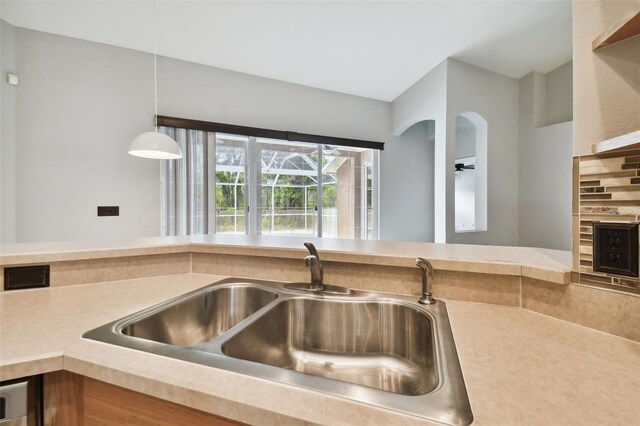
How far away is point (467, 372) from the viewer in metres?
0.52

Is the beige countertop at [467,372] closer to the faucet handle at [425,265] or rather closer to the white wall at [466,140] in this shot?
the faucet handle at [425,265]

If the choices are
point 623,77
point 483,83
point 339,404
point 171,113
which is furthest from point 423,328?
point 483,83

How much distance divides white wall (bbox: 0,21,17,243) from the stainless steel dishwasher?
9.53 ft

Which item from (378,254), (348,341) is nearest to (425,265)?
(378,254)

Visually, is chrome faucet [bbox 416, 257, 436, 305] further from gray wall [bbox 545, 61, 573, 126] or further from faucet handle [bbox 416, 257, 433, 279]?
gray wall [bbox 545, 61, 573, 126]

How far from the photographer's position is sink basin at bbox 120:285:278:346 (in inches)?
33.2

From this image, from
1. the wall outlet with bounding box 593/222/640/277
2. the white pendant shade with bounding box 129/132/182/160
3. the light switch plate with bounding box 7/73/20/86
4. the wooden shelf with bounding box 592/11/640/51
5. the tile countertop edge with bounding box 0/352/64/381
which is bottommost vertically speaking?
the tile countertop edge with bounding box 0/352/64/381

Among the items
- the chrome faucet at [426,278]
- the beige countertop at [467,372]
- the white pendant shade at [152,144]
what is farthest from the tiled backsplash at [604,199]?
the white pendant shade at [152,144]

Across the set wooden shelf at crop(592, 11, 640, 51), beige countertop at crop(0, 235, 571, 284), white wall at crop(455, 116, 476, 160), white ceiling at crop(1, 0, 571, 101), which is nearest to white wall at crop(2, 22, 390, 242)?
white ceiling at crop(1, 0, 571, 101)

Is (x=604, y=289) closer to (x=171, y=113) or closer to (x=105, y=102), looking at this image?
(x=171, y=113)

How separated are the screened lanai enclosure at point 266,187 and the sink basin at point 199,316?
249 cm

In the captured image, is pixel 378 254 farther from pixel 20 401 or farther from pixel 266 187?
pixel 266 187

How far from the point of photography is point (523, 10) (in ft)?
9.53

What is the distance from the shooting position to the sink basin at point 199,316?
2.77 feet
